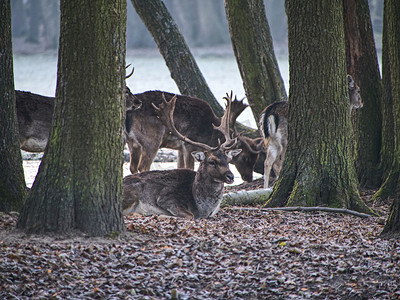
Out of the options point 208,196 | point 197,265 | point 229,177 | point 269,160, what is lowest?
point 197,265

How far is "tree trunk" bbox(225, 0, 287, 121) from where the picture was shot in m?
10.7

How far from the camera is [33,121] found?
31.5ft

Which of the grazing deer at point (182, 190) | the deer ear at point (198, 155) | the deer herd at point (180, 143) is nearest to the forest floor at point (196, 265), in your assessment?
the grazing deer at point (182, 190)

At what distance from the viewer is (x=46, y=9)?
34.2m

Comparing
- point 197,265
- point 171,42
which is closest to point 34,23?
point 171,42

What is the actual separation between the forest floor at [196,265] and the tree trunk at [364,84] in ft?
9.77

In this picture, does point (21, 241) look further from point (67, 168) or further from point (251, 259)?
point (251, 259)

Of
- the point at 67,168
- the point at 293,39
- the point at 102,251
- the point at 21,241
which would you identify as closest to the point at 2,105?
the point at 67,168

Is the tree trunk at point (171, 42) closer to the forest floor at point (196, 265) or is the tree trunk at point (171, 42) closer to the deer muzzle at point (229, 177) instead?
the deer muzzle at point (229, 177)

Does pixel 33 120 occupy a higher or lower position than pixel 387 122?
higher

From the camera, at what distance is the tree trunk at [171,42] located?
37.8ft

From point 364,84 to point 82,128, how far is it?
17.0 feet

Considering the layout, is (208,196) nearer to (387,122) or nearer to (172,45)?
(387,122)

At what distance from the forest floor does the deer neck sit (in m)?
1.57
